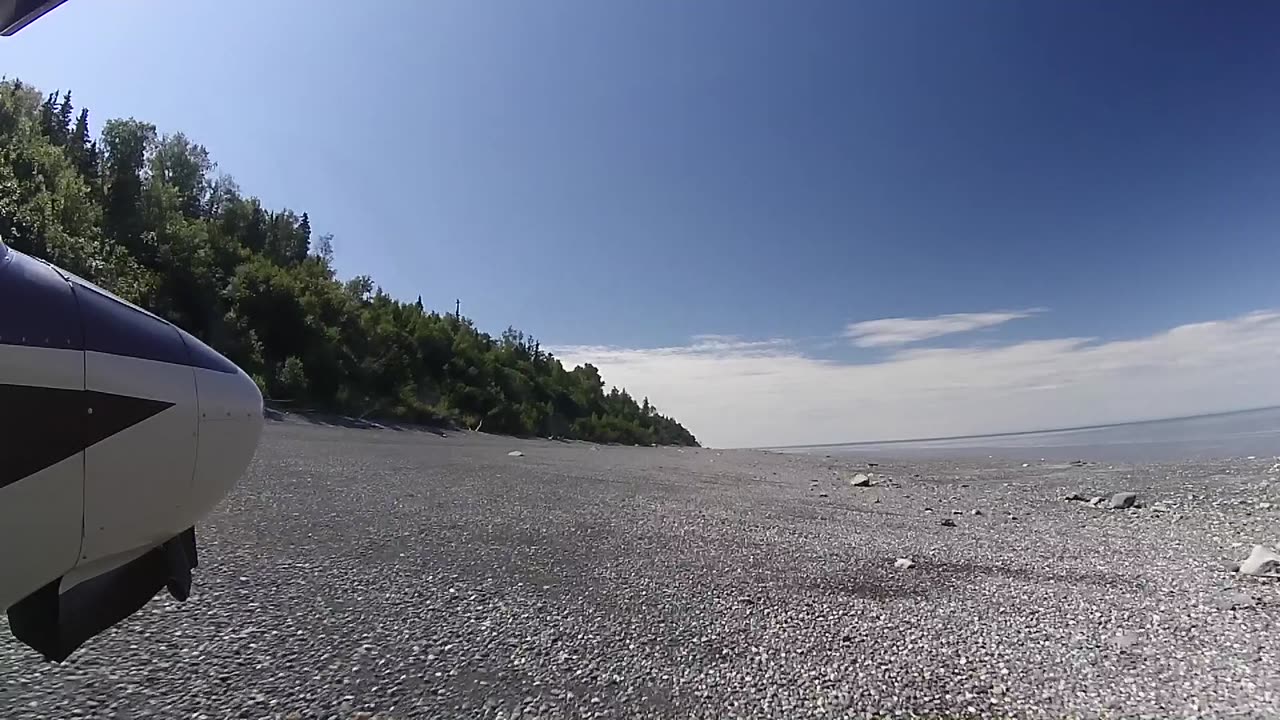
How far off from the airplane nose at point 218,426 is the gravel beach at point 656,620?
3.29 ft

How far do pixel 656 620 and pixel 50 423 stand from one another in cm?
316

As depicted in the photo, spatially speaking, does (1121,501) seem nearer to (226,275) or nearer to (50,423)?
(50,423)

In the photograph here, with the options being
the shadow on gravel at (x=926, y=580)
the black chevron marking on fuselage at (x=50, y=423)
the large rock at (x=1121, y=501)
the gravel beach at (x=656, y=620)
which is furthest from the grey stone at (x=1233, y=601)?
the black chevron marking on fuselage at (x=50, y=423)

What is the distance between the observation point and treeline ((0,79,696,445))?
19.0 metres

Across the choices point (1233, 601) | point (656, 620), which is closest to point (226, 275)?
point (656, 620)

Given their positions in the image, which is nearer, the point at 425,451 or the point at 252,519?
the point at 252,519

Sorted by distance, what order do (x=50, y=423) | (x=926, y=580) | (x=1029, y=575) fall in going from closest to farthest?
(x=50, y=423), (x=926, y=580), (x=1029, y=575)

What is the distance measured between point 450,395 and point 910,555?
28.5m

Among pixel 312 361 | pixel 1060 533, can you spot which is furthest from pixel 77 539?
pixel 312 361

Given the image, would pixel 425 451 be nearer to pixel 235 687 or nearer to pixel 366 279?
pixel 235 687

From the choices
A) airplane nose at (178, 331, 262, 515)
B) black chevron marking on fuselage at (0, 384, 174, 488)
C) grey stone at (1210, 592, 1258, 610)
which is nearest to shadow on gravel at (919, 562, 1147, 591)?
grey stone at (1210, 592, 1258, 610)

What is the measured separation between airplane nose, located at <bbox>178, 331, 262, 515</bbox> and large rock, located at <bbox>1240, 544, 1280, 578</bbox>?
24.7 feet

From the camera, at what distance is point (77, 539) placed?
181 cm

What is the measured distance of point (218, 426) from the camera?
2270mm
